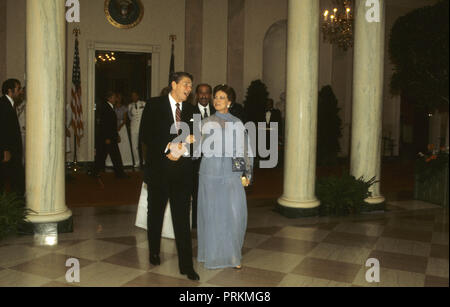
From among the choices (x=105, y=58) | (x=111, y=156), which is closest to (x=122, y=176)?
(x=111, y=156)

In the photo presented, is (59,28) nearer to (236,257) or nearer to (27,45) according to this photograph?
(27,45)

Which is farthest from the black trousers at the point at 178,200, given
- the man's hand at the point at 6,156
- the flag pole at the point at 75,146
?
the flag pole at the point at 75,146

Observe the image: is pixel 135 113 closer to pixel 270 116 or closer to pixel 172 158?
pixel 270 116

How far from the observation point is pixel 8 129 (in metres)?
6.20

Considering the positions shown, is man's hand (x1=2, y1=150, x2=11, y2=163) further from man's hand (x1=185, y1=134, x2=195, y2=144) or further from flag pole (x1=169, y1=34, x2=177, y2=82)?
flag pole (x1=169, y1=34, x2=177, y2=82)

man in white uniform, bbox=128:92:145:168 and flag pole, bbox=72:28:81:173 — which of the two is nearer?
flag pole, bbox=72:28:81:173

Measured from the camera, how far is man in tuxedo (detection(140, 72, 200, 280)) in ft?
14.3

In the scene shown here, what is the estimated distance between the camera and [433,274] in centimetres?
450

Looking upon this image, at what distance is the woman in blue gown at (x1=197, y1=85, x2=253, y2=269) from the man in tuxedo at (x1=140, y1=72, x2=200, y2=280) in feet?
0.61

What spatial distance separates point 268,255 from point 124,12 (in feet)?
29.3

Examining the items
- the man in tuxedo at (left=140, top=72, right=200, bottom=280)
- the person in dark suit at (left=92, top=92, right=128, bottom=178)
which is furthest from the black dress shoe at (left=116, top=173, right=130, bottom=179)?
the man in tuxedo at (left=140, top=72, right=200, bottom=280)
